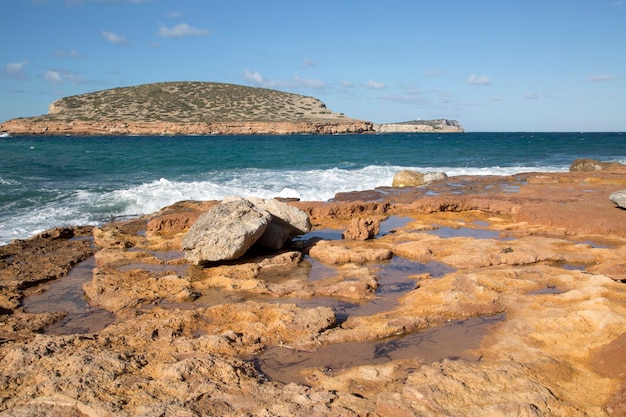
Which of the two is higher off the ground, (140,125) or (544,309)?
(140,125)

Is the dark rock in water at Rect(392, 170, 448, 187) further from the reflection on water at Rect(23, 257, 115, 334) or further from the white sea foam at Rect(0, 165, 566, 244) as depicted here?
the reflection on water at Rect(23, 257, 115, 334)

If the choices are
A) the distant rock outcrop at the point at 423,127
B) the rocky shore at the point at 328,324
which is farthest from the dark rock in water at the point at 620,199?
the distant rock outcrop at the point at 423,127

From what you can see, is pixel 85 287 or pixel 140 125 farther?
pixel 140 125

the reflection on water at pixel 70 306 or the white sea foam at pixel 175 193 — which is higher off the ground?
the white sea foam at pixel 175 193

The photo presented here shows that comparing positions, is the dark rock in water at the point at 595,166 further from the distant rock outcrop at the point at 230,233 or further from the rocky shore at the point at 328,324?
the distant rock outcrop at the point at 230,233

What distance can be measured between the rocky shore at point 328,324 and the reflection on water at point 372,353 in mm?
21

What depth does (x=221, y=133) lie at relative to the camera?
78.2 meters

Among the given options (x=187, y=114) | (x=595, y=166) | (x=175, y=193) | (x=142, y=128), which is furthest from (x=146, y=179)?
(x=187, y=114)

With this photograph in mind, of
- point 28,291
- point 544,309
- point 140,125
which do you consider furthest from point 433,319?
point 140,125

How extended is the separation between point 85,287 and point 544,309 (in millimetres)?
6140

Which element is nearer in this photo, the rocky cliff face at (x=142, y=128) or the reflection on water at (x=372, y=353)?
the reflection on water at (x=372, y=353)

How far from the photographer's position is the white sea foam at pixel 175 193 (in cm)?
1306

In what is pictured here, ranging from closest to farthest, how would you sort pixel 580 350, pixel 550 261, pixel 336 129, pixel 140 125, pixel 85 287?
pixel 580 350 < pixel 85 287 < pixel 550 261 < pixel 140 125 < pixel 336 129

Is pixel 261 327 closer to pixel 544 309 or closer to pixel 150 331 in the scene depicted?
pixel 150 331
